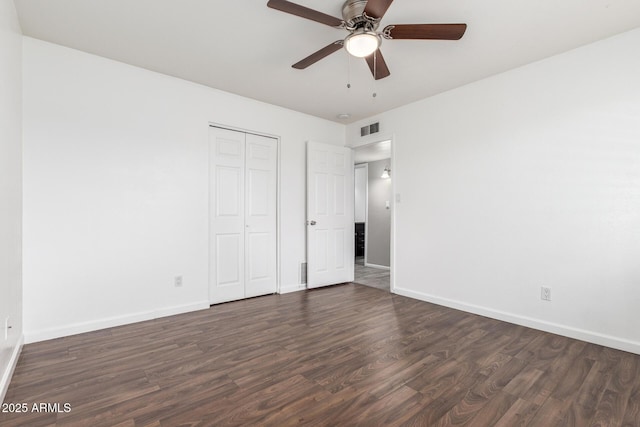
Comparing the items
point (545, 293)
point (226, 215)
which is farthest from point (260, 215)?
point (545, 293)

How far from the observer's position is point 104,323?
2906mm

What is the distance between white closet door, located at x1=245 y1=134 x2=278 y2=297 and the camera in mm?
4016

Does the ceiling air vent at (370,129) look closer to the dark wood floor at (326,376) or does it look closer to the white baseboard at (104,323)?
the dark wood floor at (326,376)

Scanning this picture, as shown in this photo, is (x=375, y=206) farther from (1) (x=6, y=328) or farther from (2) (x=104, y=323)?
(1) (x=6, y=328)

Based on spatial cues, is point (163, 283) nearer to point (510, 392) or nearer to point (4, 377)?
point (4, 377)

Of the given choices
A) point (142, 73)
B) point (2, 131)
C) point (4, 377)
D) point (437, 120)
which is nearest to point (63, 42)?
point (142, 73)

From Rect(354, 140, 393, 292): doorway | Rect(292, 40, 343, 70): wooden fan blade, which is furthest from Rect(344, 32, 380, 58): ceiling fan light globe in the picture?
Rect(354, 140, 393, 292): doorway

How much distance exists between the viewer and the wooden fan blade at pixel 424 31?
199cm

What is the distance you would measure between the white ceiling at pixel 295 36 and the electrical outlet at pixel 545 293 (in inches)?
86.9

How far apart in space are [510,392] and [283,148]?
3581 mm

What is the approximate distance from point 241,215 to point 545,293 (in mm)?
3430

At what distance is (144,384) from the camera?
1.97 metres

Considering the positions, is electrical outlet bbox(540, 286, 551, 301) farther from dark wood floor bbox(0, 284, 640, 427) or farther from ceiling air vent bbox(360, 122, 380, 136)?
ceiling air vent bbox(360, 122, 380, 136)

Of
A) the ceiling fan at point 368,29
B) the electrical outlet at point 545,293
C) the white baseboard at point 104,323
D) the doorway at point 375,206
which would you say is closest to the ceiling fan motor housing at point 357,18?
the ceiling fan at point 368,29
